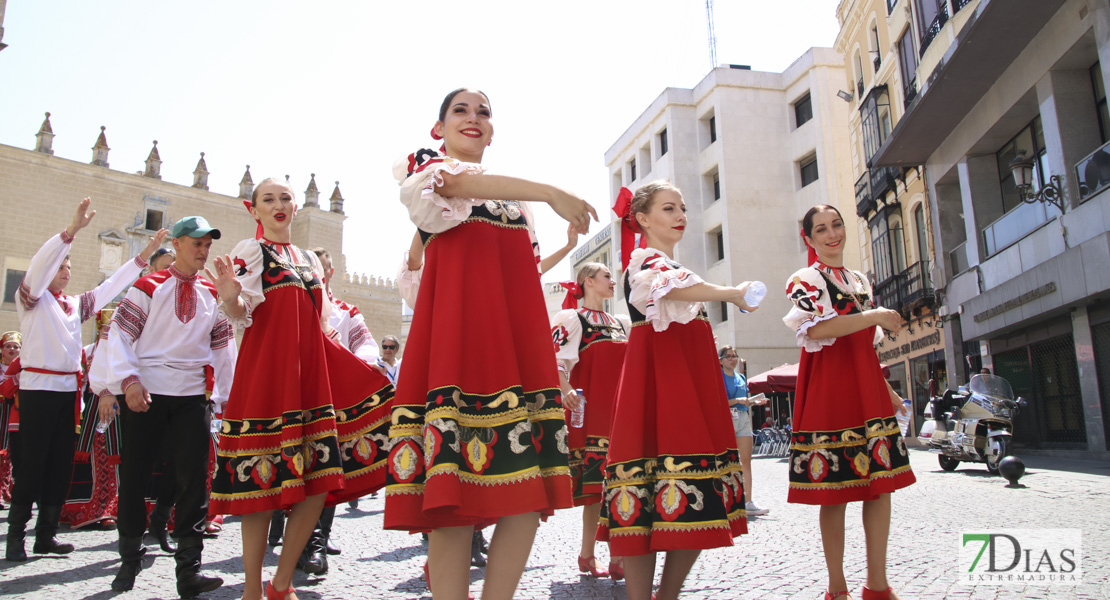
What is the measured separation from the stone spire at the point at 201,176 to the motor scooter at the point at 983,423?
156ft

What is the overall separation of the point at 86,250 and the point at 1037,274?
4525cm

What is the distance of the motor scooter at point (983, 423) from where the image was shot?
11094 millimetres

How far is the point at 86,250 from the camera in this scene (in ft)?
138

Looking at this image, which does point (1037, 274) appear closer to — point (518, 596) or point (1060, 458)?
point (1060, 458)

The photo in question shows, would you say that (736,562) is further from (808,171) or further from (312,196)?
(312,196)

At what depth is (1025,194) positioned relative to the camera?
14867 millimetres

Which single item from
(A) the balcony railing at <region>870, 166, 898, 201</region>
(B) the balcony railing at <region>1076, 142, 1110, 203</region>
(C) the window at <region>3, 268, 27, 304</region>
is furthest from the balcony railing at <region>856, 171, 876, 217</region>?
(C) the window at <region>3, 268, 27, 304</region>

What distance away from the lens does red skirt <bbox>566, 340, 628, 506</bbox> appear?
4844mm

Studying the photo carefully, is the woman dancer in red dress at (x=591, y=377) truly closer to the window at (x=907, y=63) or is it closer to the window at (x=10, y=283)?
the window at (x=907, y=63)

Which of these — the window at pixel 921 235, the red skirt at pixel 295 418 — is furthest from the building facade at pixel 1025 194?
the red skirt at pixel 295 418

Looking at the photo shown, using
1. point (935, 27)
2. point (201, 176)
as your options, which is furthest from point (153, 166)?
point (935, 27)

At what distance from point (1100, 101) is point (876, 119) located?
9976 millimetres

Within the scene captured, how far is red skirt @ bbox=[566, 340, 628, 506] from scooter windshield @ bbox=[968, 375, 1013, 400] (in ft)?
28.5

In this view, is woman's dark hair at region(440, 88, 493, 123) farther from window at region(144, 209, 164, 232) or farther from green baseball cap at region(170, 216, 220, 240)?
window at region(144, 209, 164, 232)
